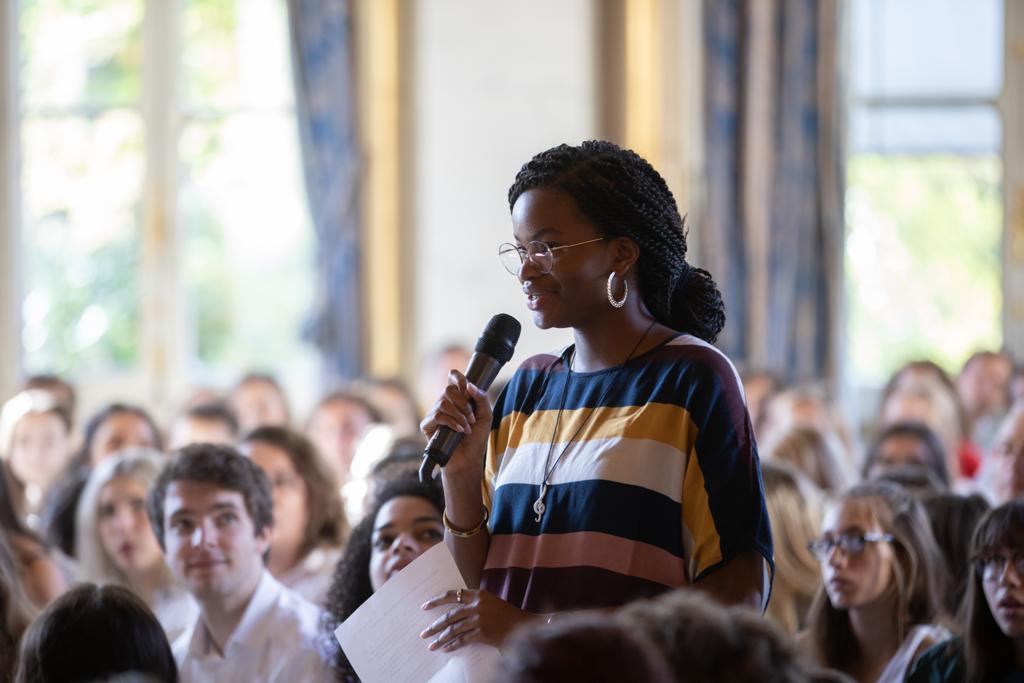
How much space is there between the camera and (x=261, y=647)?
9.26 ft

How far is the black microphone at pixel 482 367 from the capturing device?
1828 millimetres

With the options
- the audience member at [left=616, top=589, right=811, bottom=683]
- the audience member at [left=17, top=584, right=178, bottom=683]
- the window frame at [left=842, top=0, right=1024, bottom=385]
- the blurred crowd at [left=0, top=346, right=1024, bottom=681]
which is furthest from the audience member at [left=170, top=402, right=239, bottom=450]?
the audience member at [left=616, top=589, right=811, bottom=683]

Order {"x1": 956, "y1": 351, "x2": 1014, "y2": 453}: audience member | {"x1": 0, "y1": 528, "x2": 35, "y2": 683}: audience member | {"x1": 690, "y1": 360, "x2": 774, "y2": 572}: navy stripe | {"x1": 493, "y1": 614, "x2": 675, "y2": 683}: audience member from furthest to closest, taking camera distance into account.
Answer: {"x1": 956, "y1": 351, "x2": 1014, "y2": 453}: audience member
{"x1": 0, "y1": 528, "x2": 35, "y2": 683}: audience member
{"x1": 690, "y1": 360, "x2": 774, "y2": 572}: navy stripe
{"x1": 493, "y1": 614, "x2": 675, "y2": 683}: audience member

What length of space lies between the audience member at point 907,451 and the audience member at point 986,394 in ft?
6.81

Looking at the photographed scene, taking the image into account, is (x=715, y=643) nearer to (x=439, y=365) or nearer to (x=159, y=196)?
(x=439, y=365)

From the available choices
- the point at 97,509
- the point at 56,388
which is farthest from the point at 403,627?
the point at 56,388

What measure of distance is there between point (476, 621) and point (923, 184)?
6.43m

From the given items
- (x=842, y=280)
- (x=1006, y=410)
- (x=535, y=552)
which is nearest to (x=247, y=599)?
(x=535, y=552)

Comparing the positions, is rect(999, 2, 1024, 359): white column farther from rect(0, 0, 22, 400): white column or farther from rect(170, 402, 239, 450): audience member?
rect(0, 0, 22, 400): white column

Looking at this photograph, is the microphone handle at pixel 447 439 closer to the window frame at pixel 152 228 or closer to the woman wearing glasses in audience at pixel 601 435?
the woman wearing glasses in audience at pixel 601 435

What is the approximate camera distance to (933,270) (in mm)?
7609

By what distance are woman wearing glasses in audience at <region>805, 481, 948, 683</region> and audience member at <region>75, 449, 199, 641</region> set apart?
1.73 metres

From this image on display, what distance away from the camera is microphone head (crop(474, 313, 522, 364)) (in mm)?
1940

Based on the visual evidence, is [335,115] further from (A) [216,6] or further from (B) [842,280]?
(B) [842,280]
